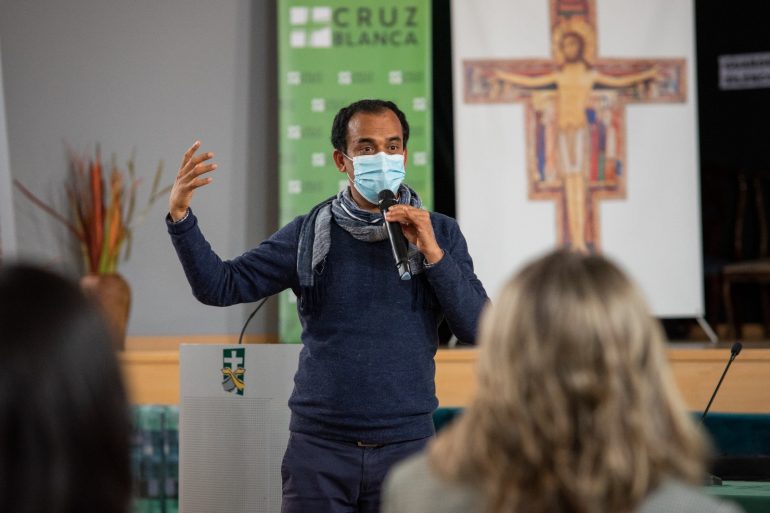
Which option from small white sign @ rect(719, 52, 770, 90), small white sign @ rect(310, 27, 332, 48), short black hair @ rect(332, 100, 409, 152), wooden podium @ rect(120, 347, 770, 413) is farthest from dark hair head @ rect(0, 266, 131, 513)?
small white sign @ rect(719, 52, 770, 90)

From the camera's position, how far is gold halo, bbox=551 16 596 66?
5.10 m

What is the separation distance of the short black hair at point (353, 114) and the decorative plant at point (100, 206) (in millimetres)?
2776

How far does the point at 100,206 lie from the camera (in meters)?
5.12

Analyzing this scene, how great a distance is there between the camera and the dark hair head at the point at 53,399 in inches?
35.7

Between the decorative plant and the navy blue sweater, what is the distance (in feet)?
9.26

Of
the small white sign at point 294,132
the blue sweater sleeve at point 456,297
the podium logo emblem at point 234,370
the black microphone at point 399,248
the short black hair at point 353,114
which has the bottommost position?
the podium logo emblem at point 234,370

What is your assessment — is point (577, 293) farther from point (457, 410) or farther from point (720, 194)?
point (720, 194)

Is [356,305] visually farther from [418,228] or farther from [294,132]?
[294,132]

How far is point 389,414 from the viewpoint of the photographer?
2281mm

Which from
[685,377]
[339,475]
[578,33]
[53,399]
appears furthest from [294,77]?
[53,399]

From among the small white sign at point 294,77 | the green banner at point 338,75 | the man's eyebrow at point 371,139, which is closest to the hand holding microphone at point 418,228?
the man's eyebrow at point 371,139

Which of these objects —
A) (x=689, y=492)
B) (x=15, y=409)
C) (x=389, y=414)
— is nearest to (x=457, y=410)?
(x=389, y=414)

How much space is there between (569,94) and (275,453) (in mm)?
3056

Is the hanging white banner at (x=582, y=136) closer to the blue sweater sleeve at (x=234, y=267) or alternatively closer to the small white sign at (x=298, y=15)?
the small white sign at (x=298, y=15)
